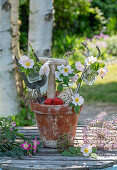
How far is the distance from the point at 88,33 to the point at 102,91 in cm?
476

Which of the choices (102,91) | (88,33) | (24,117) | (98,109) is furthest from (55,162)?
(88,33)

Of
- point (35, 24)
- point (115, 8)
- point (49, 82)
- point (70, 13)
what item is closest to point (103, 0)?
point (115, 8)

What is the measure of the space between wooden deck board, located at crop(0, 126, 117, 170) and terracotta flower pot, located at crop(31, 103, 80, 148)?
0.45 ft

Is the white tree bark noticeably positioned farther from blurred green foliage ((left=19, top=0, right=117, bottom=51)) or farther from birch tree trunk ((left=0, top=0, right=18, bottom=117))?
blurred green foliage ((left=19, top=0, right=117, bottom=51))

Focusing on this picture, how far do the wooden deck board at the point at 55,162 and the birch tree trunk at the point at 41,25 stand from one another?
169 cm

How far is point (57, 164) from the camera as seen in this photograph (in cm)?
222

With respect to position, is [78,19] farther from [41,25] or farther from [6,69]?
[6,69]

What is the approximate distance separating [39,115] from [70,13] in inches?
308

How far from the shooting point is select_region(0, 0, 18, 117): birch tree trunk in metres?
3.52

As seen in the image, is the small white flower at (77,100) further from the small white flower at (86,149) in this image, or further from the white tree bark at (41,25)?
the white tree bark at (41,25)

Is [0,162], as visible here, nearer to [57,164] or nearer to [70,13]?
[57,164]

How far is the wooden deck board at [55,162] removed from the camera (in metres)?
2.17

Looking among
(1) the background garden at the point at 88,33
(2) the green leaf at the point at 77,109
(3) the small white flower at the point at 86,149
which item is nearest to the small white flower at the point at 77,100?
(2) the green leaf at the point at 77,109

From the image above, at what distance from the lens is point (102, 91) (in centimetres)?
647
